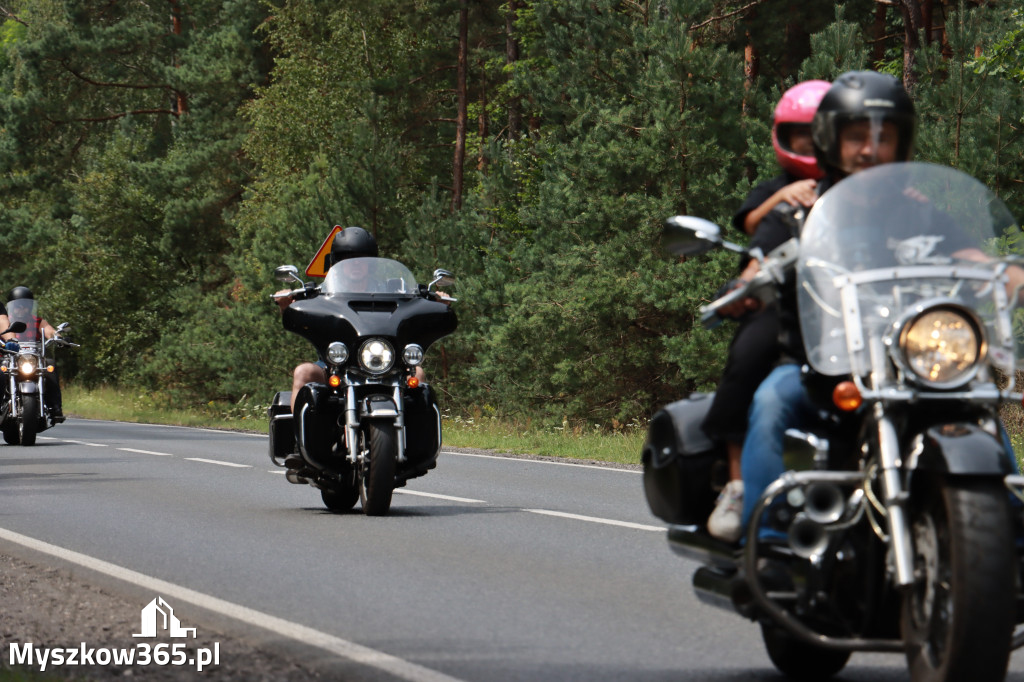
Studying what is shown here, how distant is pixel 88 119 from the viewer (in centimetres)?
5731

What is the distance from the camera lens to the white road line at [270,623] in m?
5.74

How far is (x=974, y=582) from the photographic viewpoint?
4148 millimetres

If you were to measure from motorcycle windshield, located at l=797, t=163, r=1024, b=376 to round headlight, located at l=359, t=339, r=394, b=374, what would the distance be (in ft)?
20.7

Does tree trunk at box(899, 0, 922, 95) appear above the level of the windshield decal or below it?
above

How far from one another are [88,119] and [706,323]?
2157 inches

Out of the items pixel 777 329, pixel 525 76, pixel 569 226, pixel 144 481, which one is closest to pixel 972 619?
pixel 777 329

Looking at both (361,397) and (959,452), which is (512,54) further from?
(959,452)

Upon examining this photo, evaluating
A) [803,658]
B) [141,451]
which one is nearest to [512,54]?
[141,451]

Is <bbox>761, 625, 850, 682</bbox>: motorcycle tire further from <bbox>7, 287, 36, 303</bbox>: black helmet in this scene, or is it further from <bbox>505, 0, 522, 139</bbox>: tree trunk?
<bbox>505, 0, 522, 139</bbox>: tree trunk

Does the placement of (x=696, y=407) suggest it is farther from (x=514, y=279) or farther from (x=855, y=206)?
(x=514, y=279)

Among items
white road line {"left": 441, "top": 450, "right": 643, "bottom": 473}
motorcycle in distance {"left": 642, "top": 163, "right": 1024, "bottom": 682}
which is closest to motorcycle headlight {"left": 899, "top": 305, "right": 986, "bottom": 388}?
motorcycle in distance {"left": 642, "top": 163, "right": 1024, "bottom": 682}

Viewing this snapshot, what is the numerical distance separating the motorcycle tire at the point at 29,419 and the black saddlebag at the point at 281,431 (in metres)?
9.96

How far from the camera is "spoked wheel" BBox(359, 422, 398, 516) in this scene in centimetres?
1050

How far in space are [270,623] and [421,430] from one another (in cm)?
441
